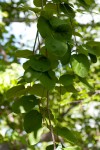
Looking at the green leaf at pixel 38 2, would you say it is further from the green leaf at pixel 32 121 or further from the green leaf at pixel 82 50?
the green leaf at pixel 32 121

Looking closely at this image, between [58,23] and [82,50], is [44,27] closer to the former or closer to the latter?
[58,23]

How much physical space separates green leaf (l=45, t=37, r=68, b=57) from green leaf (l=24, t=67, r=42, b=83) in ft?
0.29

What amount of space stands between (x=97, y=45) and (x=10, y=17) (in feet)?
11.4

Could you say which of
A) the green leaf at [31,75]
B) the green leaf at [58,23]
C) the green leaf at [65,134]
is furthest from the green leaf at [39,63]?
the green leaf at [65,134]

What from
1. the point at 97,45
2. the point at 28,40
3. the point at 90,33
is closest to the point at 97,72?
the point at 90,33

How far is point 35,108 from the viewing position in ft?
3.87

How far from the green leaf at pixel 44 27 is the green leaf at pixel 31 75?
0.40 ft

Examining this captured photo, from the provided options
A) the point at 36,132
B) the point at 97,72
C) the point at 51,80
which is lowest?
the point at 97,72

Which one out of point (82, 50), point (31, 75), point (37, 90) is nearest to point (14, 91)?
point (37, 90)

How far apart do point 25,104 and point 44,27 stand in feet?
0.93

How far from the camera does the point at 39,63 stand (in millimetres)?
1104

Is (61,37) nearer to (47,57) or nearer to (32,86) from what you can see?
(47,57)

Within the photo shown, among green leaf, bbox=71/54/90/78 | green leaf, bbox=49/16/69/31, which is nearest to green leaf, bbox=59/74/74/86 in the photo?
green leaf, bbox=71/54/90/78

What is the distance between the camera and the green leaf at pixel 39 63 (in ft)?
3.56
